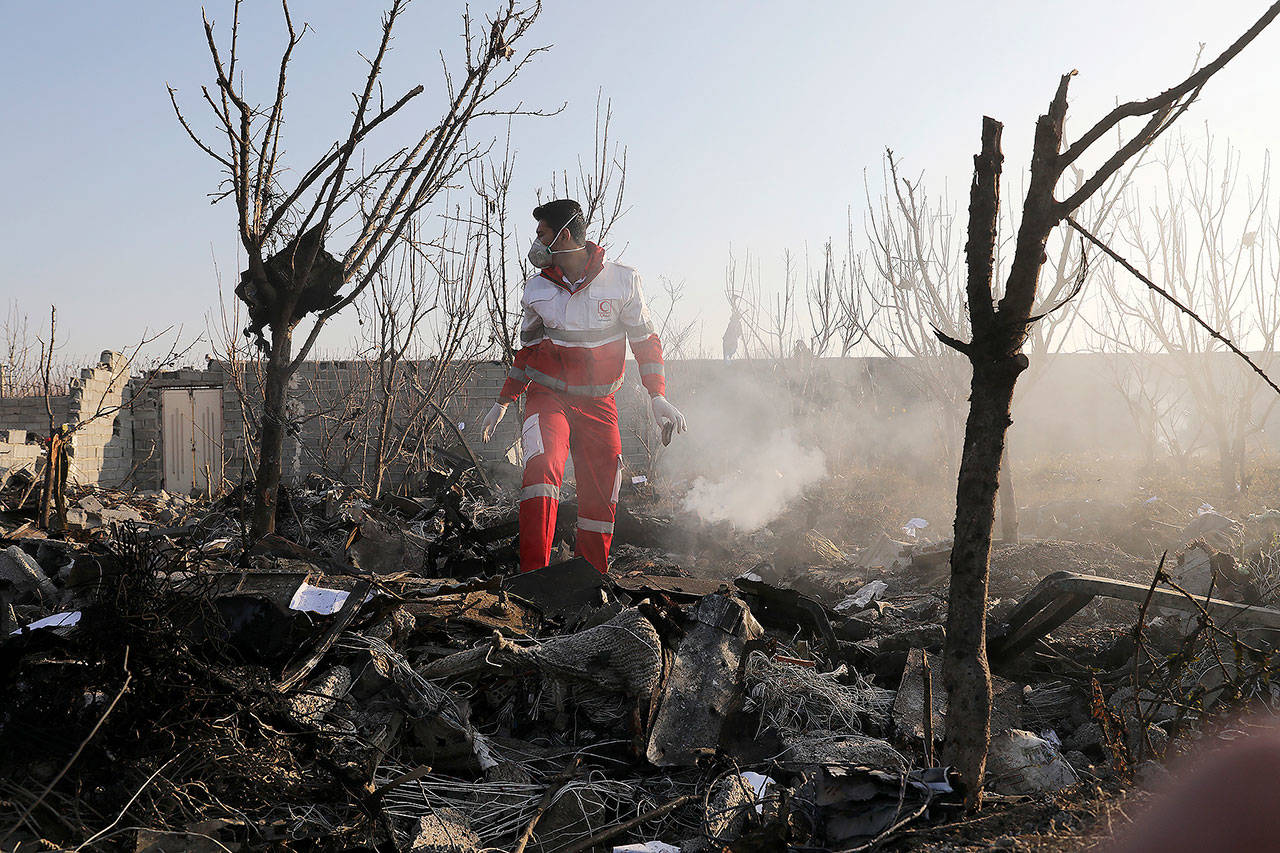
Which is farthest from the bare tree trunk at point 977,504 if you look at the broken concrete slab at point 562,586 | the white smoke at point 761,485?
the white smoke at point 761,485

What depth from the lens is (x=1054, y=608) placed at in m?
2.89

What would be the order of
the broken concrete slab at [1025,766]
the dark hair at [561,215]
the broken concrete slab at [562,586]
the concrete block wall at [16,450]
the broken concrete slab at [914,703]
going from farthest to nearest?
the concrete block wall at [16,450]
the dark hair at [561,215]
the broken concrete slab at [562,586]
the broken concrete slab at [914,703]
the broken concrete slab at [1025,766]

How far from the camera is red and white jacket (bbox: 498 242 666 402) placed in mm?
4352

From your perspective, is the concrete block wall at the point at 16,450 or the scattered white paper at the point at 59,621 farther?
the concrete block wall at the point at 16,450

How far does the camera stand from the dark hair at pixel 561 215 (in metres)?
4.41

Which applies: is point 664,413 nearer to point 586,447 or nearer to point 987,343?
point 586,447

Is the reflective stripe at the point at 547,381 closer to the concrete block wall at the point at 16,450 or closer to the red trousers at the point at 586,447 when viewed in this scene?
the red trousers at the point at 586,447

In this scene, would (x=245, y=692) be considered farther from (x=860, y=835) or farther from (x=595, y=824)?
(x=860, y=835)

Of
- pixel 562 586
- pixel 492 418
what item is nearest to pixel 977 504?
pixel 562 586

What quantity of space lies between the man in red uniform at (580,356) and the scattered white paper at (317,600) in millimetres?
1581

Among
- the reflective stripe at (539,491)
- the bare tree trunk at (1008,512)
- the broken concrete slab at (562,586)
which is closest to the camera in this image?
the broken concrete slab at (562,586)

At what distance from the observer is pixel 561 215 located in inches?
175

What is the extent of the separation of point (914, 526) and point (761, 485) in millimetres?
3911

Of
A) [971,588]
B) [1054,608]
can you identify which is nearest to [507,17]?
[971,588]
